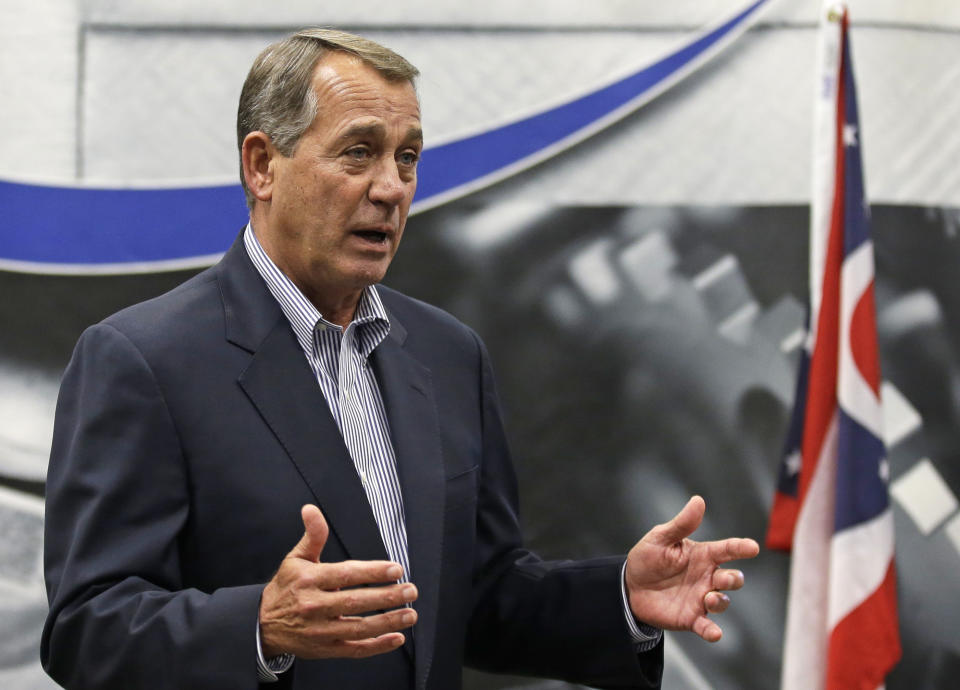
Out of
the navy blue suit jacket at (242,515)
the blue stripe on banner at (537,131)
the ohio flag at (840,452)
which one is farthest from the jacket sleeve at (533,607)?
the ohio flag at (840,452)

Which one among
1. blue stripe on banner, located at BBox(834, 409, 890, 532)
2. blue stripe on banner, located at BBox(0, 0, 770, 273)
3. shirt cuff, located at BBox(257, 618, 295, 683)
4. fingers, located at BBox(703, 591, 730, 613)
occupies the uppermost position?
blue stripe on banner, located at BBox(0, 0, 770, 273)

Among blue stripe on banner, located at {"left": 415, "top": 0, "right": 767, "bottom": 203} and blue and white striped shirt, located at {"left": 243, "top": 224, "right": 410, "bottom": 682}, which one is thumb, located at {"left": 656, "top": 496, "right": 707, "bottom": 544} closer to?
blue and white striped shirt, located at {"left": 243, "top": 224, "right": 410, "bottom": 682}

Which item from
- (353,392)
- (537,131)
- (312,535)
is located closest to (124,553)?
(312,535)

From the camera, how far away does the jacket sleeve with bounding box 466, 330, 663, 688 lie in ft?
5.11

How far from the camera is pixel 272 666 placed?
123 cm

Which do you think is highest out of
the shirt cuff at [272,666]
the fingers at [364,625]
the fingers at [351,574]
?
the fingers at [351,574]

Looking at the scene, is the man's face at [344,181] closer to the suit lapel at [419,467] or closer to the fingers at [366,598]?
the suit lapel at [419,467]

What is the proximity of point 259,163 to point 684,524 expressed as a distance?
0.80 meters

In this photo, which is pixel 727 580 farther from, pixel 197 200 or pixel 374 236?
pixel 197 200

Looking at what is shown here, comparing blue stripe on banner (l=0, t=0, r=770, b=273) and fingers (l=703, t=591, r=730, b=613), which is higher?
blue stripe on banner (l=0, t=0, r=770, b=273)

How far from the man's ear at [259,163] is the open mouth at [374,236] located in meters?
0.15

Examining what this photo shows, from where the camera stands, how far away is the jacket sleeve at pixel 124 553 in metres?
1.19

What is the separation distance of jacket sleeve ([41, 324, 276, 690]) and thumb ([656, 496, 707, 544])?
0.56 metres

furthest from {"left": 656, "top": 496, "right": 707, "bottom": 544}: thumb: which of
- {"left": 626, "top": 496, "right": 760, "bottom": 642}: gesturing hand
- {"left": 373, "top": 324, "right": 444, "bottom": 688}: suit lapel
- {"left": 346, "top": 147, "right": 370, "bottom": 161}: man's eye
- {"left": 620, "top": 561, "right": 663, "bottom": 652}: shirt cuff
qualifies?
{"left": 346, "top": 147, "right": 370, "bottom": 161}: man's eye
